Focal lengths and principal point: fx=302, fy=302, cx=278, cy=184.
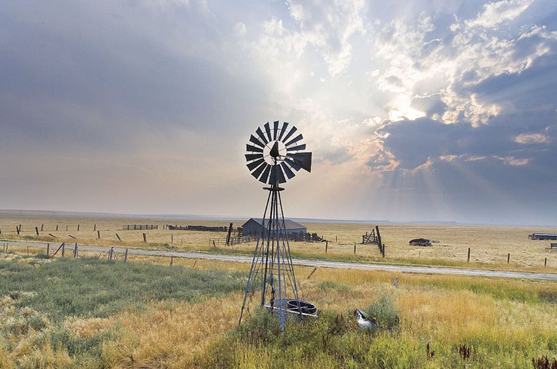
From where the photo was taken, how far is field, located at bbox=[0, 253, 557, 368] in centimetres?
723

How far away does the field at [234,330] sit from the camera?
285 inches

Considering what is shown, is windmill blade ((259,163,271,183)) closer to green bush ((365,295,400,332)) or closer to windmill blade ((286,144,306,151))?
windmill blade ((286,144,306,151))

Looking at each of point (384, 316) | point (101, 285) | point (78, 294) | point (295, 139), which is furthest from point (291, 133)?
point (101, 285)

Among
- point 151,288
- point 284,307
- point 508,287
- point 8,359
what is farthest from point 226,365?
point 508,287

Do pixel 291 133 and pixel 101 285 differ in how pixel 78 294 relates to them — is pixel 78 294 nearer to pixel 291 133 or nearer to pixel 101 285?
pixel 101 285

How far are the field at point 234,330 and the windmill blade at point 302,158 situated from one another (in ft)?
17.5

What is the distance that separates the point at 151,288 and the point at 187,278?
2374 millimetres

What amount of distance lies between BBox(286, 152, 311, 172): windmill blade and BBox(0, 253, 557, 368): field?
17.5 ft

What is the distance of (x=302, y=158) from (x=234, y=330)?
6.29m

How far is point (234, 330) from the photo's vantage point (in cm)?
913

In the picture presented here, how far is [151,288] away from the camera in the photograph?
1519 centimetres

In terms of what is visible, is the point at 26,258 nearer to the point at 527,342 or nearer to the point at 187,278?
the point at 187,278

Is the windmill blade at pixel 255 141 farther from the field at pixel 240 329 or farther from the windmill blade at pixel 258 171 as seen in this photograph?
the field at pixel 240 329

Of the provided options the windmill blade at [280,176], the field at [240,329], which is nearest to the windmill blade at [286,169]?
the windmill blade at [280,176]
